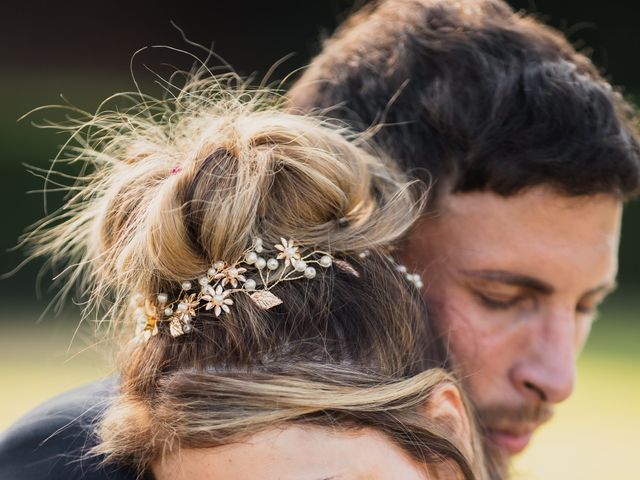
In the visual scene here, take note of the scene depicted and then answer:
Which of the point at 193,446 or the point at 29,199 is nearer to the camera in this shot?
the point at 193,446

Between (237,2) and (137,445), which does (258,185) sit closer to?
(137,445)

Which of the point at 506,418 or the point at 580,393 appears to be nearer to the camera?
the point at 506,418

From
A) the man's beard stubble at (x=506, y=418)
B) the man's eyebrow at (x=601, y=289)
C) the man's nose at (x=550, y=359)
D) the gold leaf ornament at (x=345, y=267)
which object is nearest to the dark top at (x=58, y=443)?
the gold leaf ornament at (x=345, y=267)

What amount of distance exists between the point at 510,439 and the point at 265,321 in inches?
45.8

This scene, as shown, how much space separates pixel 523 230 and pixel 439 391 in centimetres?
68

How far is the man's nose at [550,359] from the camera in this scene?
8.70 ft

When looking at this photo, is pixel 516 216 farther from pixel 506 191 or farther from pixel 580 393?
pixel 580 393

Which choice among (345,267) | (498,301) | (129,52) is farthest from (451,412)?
(129,52)

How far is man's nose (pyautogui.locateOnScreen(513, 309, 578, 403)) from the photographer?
2.65m

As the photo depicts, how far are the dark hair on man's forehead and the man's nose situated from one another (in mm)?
363

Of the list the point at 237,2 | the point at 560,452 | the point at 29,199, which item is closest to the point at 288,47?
the point at 237,2

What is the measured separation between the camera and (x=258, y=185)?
1955mm

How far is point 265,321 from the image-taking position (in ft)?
6.22

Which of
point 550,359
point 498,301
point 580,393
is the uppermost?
point 498,301
